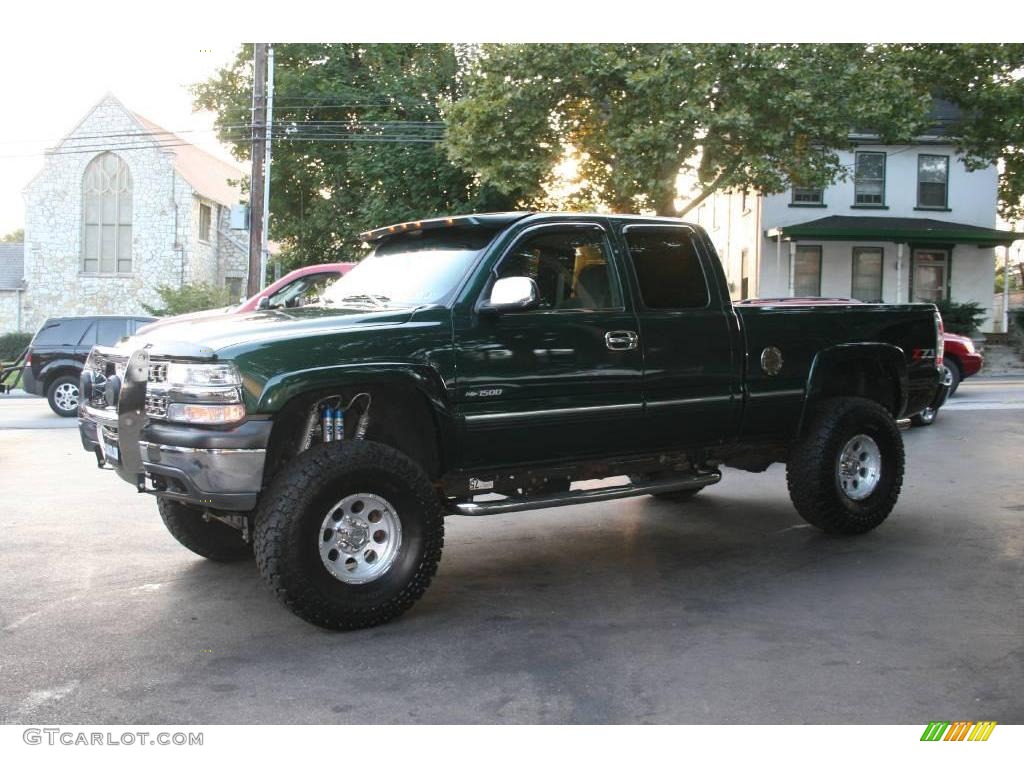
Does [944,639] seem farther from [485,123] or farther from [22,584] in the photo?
[485,123]

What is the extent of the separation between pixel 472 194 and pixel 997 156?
1474 centimetres

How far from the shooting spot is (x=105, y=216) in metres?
48.8

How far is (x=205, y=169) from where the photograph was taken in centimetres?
5556

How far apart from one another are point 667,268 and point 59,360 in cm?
1421

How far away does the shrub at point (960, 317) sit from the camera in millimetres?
29828

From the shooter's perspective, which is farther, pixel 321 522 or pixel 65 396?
pixel 65 396

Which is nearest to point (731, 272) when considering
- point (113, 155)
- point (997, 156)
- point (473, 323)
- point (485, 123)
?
point (997, 156)

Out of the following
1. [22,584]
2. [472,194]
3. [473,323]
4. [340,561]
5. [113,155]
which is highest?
[113,155]

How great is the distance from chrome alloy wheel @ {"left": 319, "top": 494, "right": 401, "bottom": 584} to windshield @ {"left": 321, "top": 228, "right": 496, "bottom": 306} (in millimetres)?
1238

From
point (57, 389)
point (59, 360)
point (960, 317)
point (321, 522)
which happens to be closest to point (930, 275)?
point (960, 317)

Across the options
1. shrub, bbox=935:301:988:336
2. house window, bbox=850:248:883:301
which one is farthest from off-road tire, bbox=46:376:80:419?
house window, bbox=850:248:883:301

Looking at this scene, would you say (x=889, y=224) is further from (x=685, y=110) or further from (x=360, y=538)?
(x=360, y=538)

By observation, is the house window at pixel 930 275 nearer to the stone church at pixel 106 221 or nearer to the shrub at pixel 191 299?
the shrub at pixel 191 299
